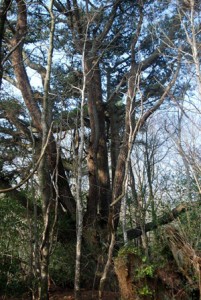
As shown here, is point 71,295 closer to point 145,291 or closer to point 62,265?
point 62,265

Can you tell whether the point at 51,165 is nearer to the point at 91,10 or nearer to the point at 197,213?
the point at 197,213

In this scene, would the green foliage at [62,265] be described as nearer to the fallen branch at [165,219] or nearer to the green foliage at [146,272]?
the fallen branch at [165,219]

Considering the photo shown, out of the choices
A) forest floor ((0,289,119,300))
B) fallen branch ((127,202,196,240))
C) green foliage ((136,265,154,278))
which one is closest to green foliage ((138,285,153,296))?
green foliage ((136,265,154,278))

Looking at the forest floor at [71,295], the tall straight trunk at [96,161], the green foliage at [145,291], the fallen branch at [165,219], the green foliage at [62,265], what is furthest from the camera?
the tall straight trunk at [96,161]

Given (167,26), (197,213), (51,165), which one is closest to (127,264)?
(197,213)

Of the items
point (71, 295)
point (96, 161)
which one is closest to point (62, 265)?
point (71, 295)

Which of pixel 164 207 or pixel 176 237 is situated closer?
pixel 176 237

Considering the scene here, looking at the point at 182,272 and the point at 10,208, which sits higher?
the point at 10,208

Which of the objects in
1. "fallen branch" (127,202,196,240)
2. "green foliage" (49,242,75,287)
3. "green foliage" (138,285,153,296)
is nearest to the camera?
"green foliage" (138,285,153,296)

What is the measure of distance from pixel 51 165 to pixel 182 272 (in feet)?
15.3

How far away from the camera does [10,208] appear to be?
10.6m

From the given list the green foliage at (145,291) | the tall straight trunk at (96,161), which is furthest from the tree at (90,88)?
the green foliage at (145,291)

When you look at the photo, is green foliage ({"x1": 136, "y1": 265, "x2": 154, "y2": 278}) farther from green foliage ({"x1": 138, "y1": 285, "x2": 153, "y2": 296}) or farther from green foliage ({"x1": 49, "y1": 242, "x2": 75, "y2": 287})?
green foliage ({"x1": 49, "y1": 242, "x2": 75, "y2": 287})

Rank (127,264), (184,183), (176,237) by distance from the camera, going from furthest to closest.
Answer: (184,183) < (176,237) < (127,264)
